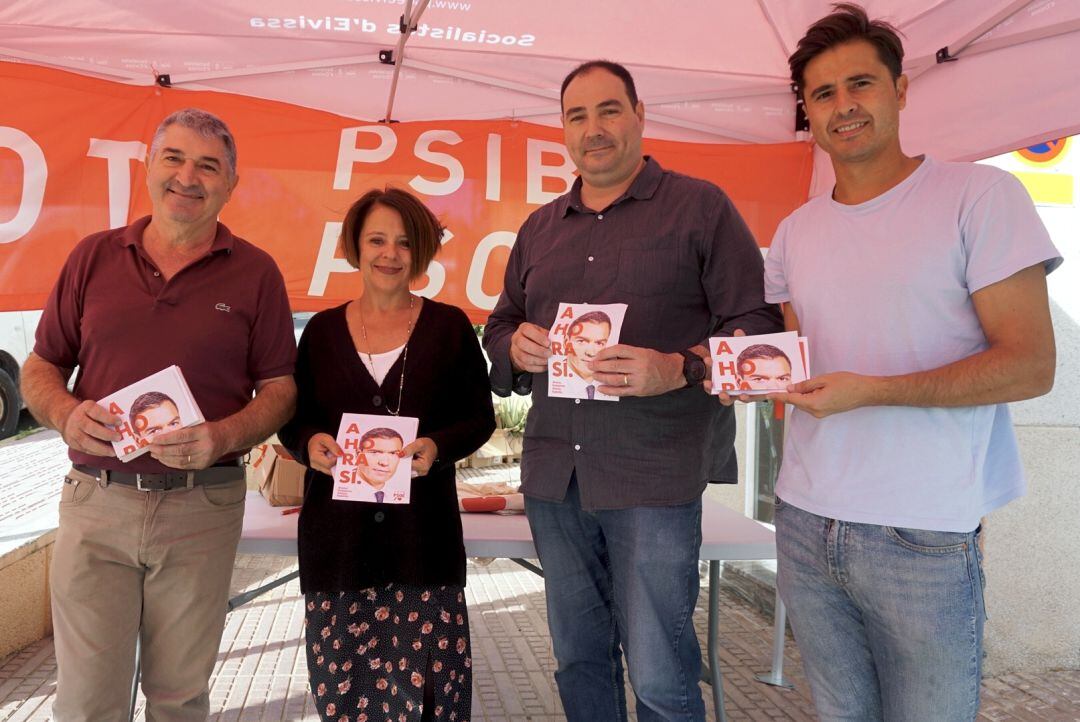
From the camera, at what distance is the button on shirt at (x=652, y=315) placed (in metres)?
2.12

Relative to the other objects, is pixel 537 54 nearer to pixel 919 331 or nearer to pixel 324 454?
pixel 324 454

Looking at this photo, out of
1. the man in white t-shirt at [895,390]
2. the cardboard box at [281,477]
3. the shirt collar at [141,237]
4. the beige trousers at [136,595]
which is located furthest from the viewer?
the cardboard box at [281,477]

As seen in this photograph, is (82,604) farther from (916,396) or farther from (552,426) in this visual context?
(916,396)

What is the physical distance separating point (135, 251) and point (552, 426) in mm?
1355

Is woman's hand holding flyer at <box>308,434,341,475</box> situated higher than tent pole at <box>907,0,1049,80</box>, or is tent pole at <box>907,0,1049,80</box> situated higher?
tent pole at <box>907,0,1049,80</box>

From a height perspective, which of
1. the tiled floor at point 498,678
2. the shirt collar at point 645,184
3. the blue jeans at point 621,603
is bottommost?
the tiled floor at point 498,678

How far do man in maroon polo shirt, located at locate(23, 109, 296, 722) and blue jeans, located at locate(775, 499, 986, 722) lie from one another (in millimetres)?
1571

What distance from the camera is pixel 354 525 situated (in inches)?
91.3

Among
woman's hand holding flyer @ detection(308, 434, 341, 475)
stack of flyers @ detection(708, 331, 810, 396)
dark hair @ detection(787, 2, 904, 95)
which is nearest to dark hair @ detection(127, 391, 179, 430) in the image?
woman's hand holding flyer @ detection(308, 434, 341, 475)

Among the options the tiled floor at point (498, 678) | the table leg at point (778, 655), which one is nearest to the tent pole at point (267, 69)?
the tiled floor at point (498, 678)

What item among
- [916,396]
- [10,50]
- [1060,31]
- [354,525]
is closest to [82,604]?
[354,525]

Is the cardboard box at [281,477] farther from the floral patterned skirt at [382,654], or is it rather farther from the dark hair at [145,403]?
the dark hair at [145,403]

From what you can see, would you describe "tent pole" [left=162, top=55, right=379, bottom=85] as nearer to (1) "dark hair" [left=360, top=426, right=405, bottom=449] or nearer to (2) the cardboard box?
(2) the cardboard box

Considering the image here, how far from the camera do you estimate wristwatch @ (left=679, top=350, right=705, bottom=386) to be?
202cm
